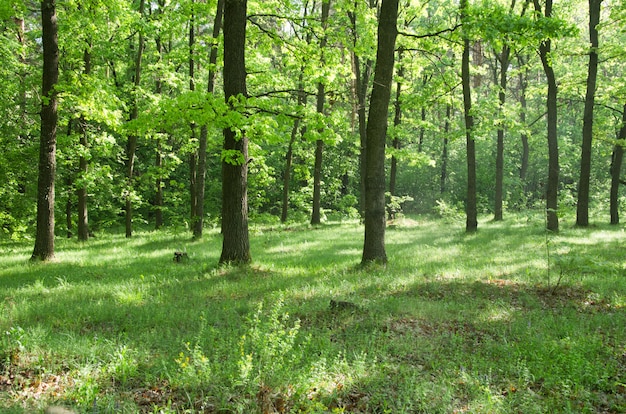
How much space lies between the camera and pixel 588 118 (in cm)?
1962

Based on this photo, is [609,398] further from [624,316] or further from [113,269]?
[113,269]

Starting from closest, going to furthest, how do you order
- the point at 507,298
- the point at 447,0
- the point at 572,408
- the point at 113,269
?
the point at 572,408
the point at 507,298
the point at 113,269
the point at 447,0

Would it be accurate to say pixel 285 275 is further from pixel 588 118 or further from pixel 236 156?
pixel 588 118

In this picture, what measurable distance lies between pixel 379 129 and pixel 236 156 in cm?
354

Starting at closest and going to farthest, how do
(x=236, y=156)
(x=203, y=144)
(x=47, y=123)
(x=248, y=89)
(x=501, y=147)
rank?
(x=236, y=156) → (x=47, y=123) → (x=203, y=144) → (x=248, y=89) → (x=501, y=147)

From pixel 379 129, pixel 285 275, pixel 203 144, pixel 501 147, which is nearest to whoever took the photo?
pixel 285 275

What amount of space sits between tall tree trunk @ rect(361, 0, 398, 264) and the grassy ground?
93cm

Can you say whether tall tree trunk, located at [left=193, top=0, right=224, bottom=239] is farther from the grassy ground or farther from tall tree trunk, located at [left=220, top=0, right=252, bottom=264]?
the grassy ground

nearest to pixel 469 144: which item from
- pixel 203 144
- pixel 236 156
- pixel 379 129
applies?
pixel 379 129

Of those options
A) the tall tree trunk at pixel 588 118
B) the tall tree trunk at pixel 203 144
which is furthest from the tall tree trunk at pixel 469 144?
the tall tree trunk at pixel 203 144

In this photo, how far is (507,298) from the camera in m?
8.05

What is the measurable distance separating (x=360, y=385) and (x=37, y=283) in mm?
7639

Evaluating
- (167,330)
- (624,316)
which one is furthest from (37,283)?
(624,316)

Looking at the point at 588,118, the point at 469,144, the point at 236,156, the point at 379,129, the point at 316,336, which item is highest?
the point at 588,118
